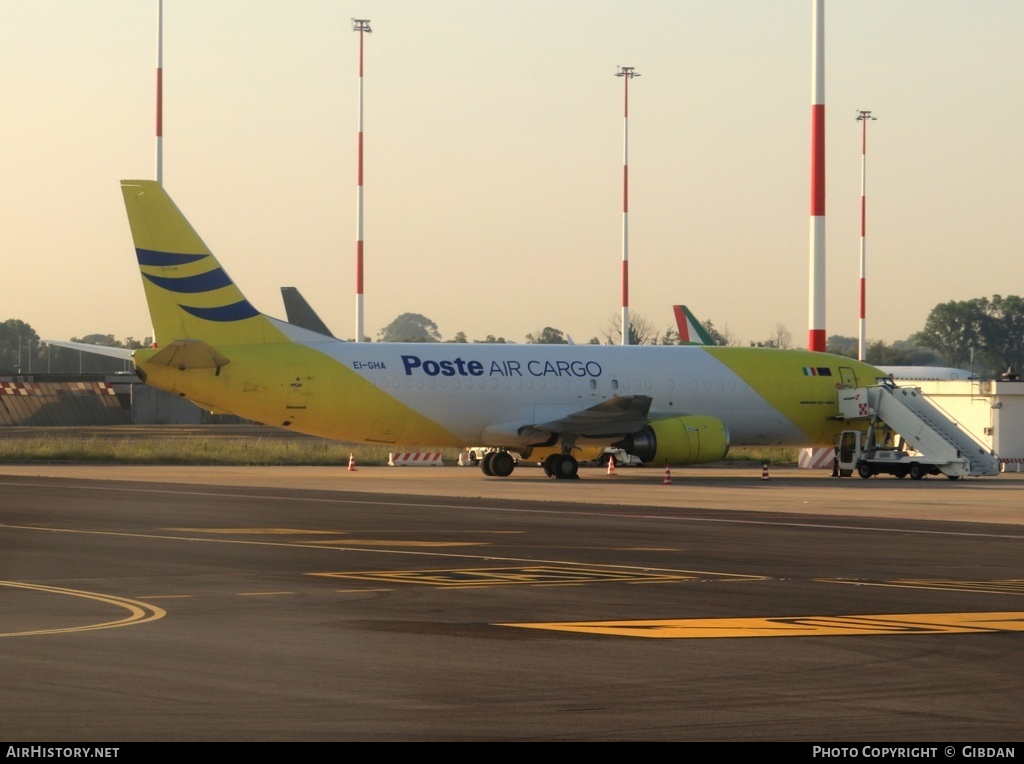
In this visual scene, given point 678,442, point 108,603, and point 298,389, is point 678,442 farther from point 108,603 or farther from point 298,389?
point 108,603

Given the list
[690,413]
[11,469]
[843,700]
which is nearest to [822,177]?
[690,413]

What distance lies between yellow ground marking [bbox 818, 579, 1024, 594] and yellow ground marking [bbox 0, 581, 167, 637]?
7354 mm

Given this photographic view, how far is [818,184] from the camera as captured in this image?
45.8 meters

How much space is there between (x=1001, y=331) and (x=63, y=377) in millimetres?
114071

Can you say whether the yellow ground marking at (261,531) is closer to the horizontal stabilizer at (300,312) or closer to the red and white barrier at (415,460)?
the horizontal stabilizer at (300,312)

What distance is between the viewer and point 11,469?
4531cm

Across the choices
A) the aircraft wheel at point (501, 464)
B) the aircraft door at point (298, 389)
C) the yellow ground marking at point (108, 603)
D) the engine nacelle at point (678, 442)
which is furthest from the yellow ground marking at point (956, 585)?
the aircraft wheel at point (501, 464)

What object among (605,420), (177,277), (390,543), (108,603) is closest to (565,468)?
(605,420)

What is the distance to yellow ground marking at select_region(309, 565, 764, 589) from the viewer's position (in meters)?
17.3

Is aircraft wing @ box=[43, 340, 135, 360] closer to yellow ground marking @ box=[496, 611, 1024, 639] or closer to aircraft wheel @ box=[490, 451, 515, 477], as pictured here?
aircraft wheel @ box=[490, 451, 515, 477]

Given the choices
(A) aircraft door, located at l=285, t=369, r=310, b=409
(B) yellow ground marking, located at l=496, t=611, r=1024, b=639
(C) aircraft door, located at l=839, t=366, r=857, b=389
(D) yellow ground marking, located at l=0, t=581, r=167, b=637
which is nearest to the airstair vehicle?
(C) aircraft door, located at l=839, t=366, r=857, b=389

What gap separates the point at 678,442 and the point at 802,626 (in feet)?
97.0

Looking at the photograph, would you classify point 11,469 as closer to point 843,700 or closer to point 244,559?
point 244,559

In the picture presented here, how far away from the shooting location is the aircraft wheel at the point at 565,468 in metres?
43.4
